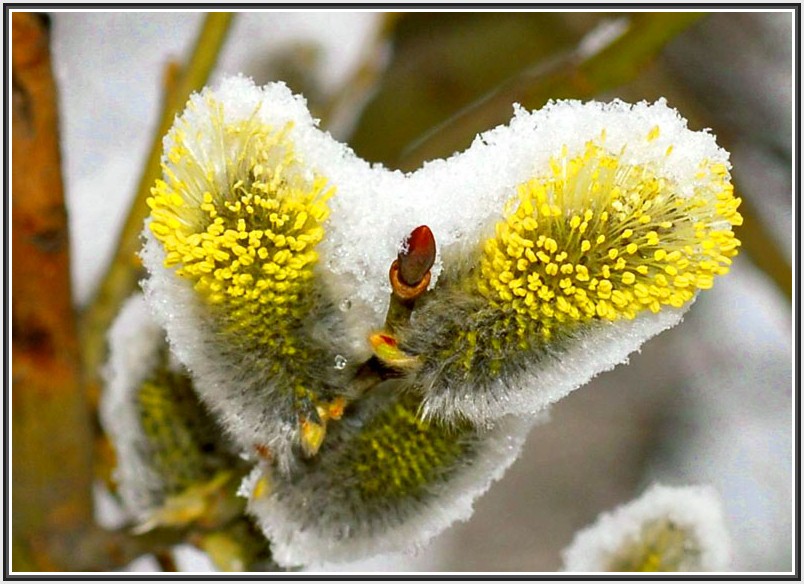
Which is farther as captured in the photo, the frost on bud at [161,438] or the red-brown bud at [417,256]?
the frost on bud at [161,438]

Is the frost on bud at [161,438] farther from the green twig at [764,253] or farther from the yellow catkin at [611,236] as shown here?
the green twig at [764,253]

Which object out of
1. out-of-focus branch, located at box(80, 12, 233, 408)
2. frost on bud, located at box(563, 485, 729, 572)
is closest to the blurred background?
out-of-focus branch, located at box(80, 12, 233, 408)

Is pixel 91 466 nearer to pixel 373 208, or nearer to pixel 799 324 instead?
pixel 373 208

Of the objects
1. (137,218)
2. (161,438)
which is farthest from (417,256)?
(137,218)

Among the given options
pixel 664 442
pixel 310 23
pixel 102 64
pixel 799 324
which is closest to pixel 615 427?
pixel 664 442

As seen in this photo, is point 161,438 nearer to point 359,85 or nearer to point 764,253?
point 359,85

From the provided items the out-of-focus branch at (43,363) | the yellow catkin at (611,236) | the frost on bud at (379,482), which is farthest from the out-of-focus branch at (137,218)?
the yellow catkin at (611,236)
